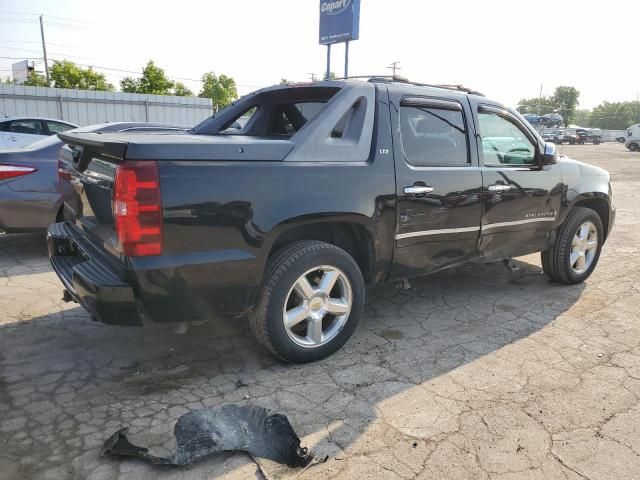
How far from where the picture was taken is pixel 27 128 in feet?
36.3

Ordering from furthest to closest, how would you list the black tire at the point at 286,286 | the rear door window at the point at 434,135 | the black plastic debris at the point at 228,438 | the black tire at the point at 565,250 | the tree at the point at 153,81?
1. the tree at the point at 153,81
2. the black tire at the point at 565,250
3. the rear door window at the point at 434,135
4. the black tire at the point at 286,286
5. the black plastic debris at the point at 228,438

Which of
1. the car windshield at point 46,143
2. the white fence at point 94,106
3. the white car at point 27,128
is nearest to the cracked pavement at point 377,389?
the car windshield at point 46,143

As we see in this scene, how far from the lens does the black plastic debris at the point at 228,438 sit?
240 cm

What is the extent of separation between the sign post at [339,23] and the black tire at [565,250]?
48.3ft

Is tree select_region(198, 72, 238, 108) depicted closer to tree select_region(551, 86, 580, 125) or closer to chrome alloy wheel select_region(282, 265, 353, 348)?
chrome alloy wheel select_region(282, 265, 353, 348)

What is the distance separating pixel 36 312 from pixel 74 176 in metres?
1.48

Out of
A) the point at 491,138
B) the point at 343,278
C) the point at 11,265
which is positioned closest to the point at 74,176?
the point at 343,278

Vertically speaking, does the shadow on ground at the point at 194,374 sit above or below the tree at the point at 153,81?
below

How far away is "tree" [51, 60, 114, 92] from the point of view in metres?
40.9

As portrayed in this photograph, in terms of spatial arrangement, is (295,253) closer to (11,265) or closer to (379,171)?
(379,171)

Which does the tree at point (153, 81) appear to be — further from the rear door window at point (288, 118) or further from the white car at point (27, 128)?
the rear door window at point (288, 118)

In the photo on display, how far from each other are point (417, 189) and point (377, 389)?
1.40 metres

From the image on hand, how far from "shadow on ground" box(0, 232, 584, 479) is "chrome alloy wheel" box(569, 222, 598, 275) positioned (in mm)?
663

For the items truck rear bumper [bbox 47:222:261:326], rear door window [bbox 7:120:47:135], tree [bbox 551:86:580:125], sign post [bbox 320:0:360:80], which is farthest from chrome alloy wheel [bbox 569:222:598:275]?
tree [bbox 551:86:580:125]
